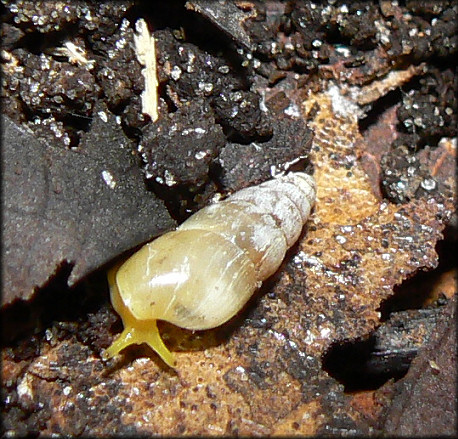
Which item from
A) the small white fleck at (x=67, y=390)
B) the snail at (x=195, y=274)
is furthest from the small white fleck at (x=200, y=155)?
the small white fleck at (x=67, y=390)

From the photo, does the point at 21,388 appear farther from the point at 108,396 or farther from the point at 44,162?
the point at 44,162

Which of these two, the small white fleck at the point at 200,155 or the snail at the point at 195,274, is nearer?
the snail at the point at 195,274

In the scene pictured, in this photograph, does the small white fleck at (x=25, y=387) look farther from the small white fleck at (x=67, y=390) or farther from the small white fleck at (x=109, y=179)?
the small white fleck at (x=109, y=179)

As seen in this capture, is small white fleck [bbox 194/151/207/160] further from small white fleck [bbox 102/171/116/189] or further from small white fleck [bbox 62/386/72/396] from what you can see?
small white fleck [bbox 62/386/72/396]

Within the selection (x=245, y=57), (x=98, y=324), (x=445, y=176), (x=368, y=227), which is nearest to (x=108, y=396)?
(x=98, y=324)

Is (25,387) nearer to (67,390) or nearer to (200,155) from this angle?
(67,390)

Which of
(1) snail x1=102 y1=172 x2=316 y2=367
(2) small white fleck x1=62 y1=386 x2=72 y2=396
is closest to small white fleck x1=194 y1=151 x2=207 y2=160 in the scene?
(1) snail x1=102 y1=172 x2=316 y2=367

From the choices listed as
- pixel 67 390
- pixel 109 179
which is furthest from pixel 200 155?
pixel 67 390

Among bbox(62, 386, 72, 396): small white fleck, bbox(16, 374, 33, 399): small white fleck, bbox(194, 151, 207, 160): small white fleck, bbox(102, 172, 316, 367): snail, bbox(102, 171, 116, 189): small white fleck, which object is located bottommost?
bbox(16, 374, 33, 399): small white fleck
